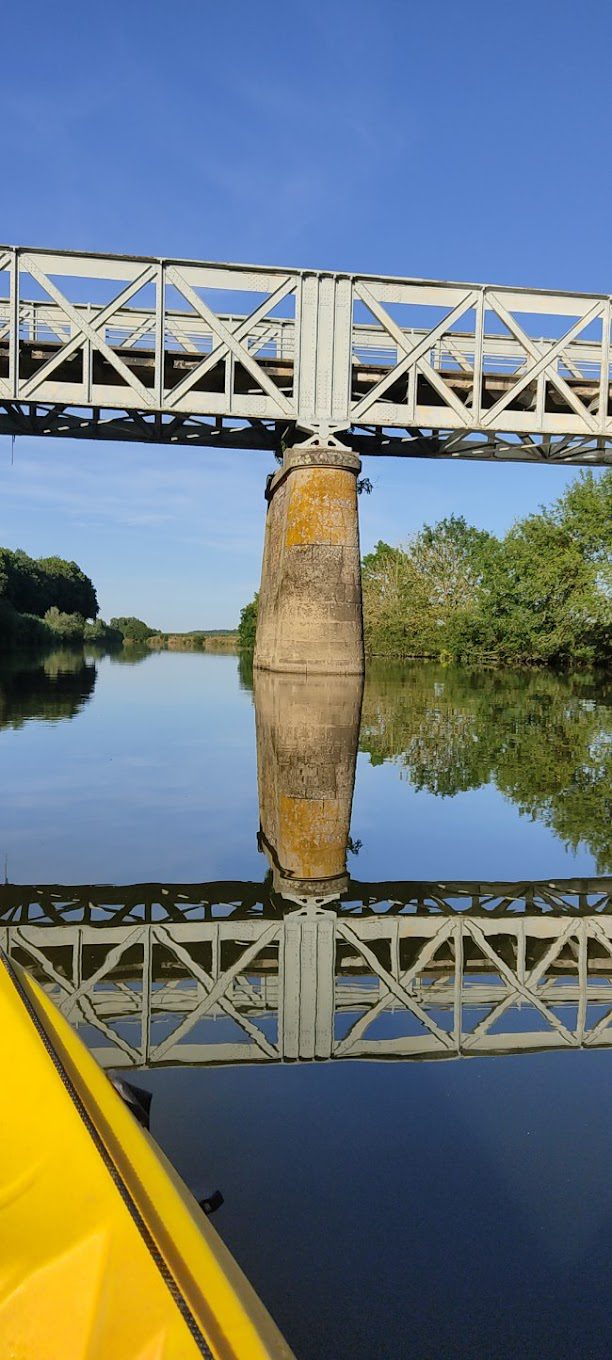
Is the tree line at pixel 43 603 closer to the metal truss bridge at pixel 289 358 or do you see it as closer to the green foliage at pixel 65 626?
the green foliage at pixel 65 626

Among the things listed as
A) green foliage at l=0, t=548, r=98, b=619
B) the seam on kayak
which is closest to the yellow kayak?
the seam on kayak

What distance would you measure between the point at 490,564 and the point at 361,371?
2402 centimetres

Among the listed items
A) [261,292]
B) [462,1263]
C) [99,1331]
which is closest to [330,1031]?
[462,1263]

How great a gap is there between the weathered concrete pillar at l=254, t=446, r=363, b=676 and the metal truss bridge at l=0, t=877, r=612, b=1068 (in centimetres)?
1529

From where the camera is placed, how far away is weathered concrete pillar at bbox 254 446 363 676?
2047 cm

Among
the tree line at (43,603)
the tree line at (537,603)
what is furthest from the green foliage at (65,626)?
the tree line at (537,603)

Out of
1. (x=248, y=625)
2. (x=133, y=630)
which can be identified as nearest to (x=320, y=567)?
(x=248, y=625)

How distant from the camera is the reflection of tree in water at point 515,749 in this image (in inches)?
316

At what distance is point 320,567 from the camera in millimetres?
20422

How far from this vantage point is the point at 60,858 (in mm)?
5949

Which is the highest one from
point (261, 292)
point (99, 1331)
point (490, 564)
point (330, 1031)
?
point (261, 292)

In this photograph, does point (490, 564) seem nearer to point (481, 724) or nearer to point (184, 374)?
point (184, 374)

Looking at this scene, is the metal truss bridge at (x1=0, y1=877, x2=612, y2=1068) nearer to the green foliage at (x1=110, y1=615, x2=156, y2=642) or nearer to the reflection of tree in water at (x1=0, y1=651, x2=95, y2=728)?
the reflection of tree in water at (x1=0, y1=651, x2=95, y2=728)

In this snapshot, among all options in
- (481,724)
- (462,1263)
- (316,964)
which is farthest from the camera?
(481,724)
